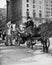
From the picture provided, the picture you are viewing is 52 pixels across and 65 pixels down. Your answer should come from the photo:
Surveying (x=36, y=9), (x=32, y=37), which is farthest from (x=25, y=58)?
(x=36, y=9)

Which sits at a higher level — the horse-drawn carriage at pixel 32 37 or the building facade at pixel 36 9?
the building facade at pixel 36 9

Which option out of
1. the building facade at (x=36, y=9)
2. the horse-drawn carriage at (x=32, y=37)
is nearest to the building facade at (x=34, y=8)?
the building facade at (x=36, y=9)

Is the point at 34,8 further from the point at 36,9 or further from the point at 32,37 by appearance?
the point at 32,37

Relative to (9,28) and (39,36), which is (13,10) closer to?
(9,28)

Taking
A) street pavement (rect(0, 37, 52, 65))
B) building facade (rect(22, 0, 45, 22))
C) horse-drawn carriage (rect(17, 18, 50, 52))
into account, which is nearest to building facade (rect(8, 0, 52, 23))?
building facade (rect(22, 0, 45, 22))

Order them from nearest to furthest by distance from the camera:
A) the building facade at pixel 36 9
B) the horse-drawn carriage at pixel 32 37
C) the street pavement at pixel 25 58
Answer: the street pavement at pixel 25 58
the horse-drawn carriage at pixel 32 37
the building facade at pixel 36 9

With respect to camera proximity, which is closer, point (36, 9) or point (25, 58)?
point (25, 58)

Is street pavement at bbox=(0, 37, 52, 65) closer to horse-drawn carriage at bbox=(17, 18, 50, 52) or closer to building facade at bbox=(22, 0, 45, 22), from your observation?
horse-drawn carriage at bbox=(17, 18, 50, 52)

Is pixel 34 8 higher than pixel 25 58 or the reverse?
higher

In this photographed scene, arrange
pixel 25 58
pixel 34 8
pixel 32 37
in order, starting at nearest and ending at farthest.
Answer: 1. pixel 25 58
2. pixel 32 37
3. pixel 34 8

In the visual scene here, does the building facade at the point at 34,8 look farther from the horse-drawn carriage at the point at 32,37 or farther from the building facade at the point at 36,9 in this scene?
the horse-drawn carriage at the point at 32,37

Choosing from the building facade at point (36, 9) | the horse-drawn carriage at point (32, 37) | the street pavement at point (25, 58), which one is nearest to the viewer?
the street pavement at point (25, 58)

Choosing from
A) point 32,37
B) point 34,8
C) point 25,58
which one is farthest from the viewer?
point 34,8

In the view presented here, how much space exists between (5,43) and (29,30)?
37cm
